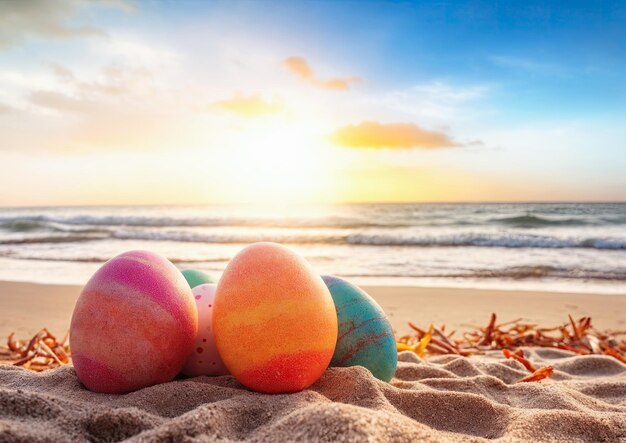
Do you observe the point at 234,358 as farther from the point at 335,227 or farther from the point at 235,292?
the point at 335,227

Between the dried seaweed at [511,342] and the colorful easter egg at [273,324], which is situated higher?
the colorful easter egg at [273,324]

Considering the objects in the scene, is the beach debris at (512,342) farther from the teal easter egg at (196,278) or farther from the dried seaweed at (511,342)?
the teal easter egg at (196,278)

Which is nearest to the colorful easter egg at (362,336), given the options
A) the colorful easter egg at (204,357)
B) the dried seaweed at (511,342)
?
the colorful easter egg at (204,357)


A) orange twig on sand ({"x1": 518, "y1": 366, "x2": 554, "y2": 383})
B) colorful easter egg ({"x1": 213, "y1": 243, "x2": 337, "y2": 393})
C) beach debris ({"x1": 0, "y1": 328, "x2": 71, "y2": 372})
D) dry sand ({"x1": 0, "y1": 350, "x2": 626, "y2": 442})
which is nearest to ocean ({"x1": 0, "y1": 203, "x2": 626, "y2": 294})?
beach debris ({"x1": 0, "y1": 328, "x2": 71, "y2": 372})

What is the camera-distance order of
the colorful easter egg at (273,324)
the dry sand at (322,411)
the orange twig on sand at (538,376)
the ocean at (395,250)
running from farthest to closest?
the ocean at (395,250) → the orange twig on sand at (538,376) → the colorful easter egg at (273,324) → the dry sand at (322,411)

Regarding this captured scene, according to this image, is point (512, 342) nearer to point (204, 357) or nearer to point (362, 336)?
point (362, 336)

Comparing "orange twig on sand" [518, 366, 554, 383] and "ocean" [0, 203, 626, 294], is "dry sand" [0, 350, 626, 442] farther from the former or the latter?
"ocean" [0, 203, 626, 294]

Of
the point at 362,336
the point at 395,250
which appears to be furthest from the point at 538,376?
the point at 395,250
